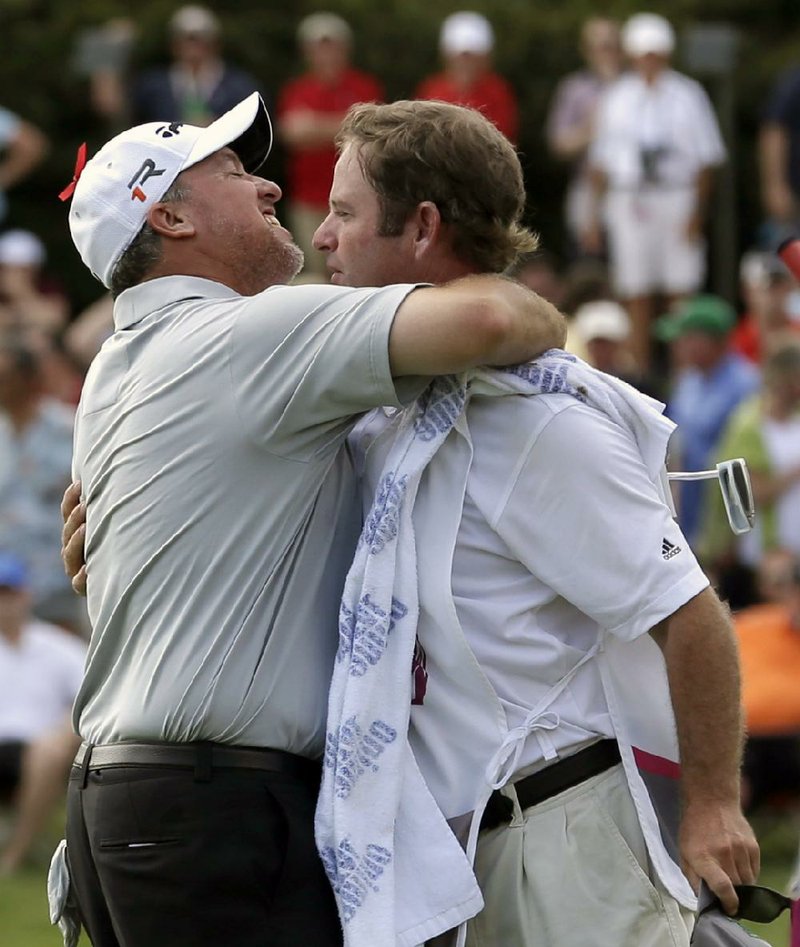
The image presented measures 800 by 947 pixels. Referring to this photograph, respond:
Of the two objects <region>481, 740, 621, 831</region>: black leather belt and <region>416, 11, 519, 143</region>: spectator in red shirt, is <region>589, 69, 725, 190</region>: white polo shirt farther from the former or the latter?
A: <region>481, 740, 621, 831</region>: black leather belt

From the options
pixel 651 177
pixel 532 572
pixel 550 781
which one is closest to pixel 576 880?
pixel 550 781

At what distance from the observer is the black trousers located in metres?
3.28

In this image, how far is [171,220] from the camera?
3613 mm

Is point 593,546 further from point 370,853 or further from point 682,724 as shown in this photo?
point 370,853

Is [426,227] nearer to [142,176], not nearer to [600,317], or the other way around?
[142,176]

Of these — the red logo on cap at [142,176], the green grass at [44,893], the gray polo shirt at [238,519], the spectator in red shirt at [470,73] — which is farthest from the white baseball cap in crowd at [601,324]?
the gray polo shirt at [238,519]

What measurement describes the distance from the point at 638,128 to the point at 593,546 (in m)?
9.22

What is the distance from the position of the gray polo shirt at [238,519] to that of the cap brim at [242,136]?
13.1 inches

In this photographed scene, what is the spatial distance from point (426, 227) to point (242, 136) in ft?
1.47

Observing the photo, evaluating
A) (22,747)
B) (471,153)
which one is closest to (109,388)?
(471,153)

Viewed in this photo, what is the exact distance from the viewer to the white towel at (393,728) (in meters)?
3.24

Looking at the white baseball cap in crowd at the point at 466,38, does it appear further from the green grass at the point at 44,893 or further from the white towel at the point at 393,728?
the white towel at the point at 393,728

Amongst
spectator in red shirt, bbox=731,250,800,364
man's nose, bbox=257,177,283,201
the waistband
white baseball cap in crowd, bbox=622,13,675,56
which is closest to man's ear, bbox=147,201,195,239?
man's nose, bbox=257,177,283,201

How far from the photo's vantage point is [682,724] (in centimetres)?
329
